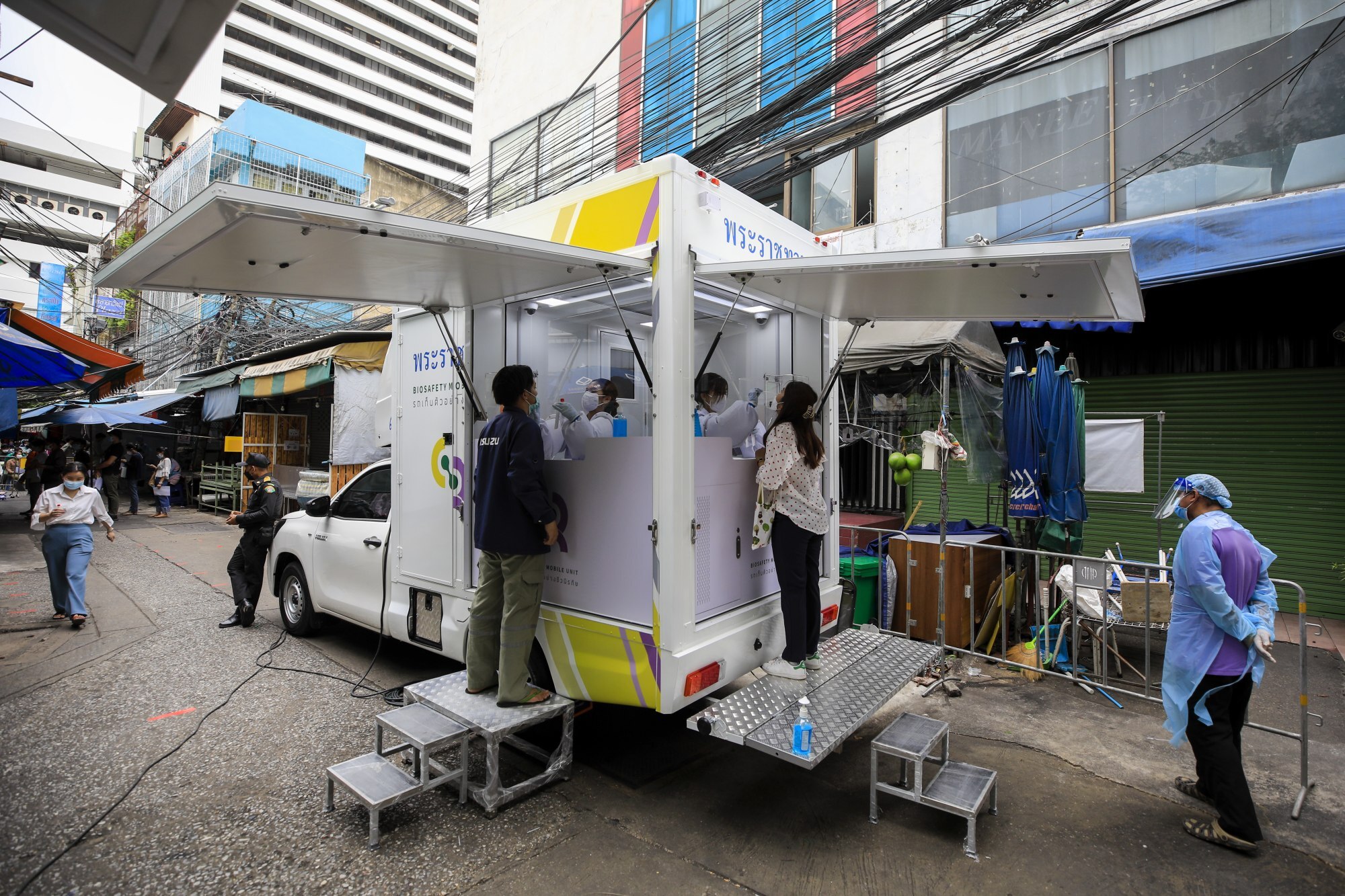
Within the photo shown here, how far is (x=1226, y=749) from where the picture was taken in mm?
3191

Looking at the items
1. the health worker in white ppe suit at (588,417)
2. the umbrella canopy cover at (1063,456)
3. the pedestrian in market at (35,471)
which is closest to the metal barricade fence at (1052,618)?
the umbrella canopy cover at (1063,456)

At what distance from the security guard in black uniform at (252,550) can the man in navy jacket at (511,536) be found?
4176mm

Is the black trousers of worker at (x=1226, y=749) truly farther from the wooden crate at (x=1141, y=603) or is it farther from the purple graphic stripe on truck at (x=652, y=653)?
the purple graphic stripe on truck at (x=652, y=653)

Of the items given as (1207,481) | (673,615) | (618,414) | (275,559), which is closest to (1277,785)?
(1207,481)

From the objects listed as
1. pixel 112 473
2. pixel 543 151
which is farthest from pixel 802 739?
pixel 112 473

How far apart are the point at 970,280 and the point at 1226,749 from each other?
2.46 meters

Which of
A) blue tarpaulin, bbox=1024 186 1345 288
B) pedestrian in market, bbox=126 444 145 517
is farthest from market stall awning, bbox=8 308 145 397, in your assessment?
blue tarpaulin, bbox=1024 186 1345 288

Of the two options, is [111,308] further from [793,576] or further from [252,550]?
[793,576]

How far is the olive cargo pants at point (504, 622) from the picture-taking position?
3680 millimetres

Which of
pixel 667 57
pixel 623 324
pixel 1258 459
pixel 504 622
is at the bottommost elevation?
pixel 504 622

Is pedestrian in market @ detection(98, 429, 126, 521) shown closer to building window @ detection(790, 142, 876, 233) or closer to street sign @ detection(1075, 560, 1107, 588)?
building window @ detection(790, 142, 876, 233)

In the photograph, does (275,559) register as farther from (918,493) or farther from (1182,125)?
(1182,125)

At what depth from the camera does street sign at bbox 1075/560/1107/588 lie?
505cm

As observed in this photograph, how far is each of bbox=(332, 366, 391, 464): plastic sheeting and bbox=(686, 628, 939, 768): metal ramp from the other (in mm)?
8618
